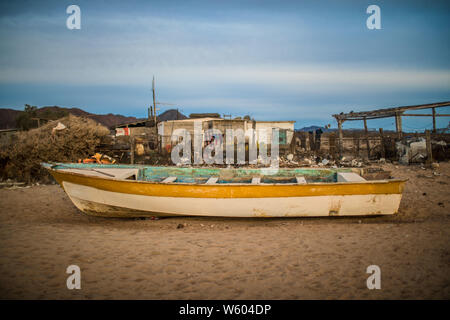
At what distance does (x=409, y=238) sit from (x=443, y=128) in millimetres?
10731

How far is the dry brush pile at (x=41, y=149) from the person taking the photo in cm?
1208

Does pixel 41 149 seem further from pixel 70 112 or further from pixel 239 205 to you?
pixel 70 112

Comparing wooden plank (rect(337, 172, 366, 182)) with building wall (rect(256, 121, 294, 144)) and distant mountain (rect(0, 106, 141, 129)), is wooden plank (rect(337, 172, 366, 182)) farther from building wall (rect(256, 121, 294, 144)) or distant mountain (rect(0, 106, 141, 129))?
distant mountain (rect(0, 106, 141, 129))

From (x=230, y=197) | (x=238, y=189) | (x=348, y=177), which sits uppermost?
(x=348, y=177)

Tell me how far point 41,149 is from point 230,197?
1045cm

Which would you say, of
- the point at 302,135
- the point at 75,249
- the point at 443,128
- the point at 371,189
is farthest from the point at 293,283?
the point at 302,135

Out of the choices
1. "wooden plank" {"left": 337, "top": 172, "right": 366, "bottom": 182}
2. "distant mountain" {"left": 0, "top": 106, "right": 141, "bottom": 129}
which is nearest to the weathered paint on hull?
"wooden plank" {"left": 337, "top": 172, "right": 366, "bottom": 182}

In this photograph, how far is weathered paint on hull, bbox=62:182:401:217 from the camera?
5.72m

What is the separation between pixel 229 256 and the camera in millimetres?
4273

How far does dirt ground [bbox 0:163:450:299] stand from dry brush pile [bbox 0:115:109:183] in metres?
6.26

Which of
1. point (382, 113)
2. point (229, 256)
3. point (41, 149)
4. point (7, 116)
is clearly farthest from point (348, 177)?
point (7, 116)

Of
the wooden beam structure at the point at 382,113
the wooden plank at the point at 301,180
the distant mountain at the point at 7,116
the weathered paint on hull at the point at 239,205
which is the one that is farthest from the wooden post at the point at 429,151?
the distant mountain at the point at 7,116

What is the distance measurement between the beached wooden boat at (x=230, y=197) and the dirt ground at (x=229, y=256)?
0.33 meters
